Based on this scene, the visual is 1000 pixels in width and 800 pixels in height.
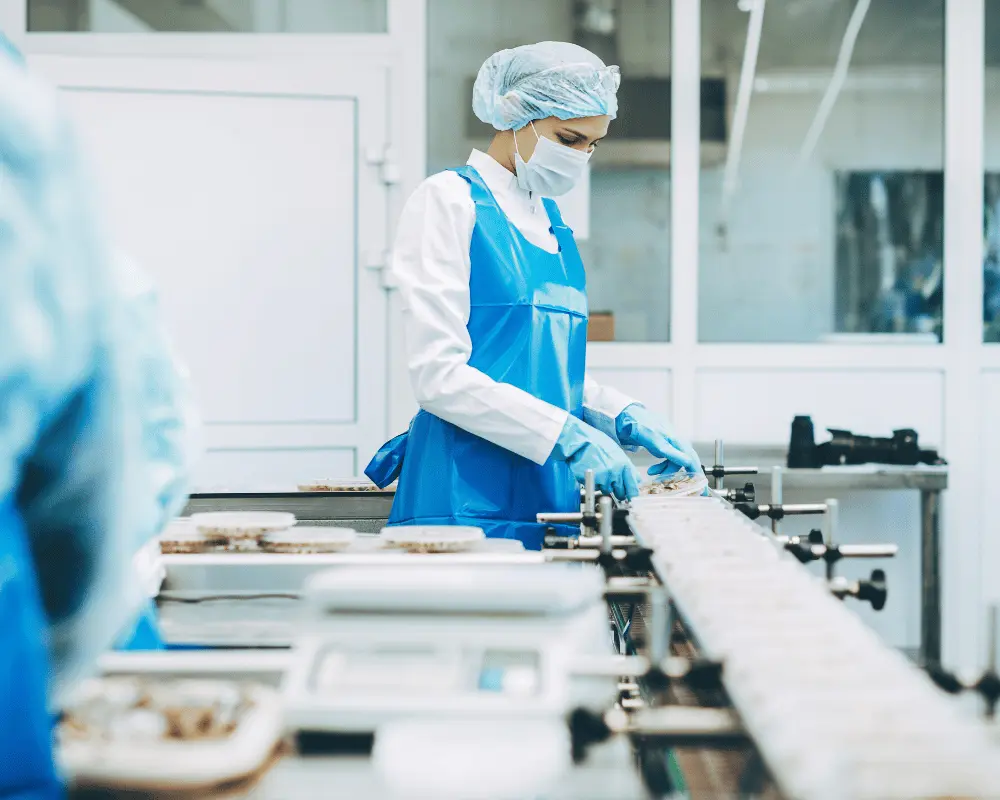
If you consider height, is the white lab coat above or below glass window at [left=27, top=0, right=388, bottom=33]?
below

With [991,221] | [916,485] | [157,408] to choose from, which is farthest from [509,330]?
[991,221]

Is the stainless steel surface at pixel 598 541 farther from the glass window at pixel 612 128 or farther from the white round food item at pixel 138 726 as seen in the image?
the glass window at pixel 612 128

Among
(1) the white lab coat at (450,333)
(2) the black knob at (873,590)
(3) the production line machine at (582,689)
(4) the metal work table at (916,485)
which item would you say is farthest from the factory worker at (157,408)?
(4) the metal work table at (916,485)

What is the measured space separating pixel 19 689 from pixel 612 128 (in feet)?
9.42

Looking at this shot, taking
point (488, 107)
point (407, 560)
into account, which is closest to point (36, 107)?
point (407, 560)

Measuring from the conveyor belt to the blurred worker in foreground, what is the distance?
0.42 metres

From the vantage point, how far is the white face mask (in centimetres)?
186

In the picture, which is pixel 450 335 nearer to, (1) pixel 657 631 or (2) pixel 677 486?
(2) pixel 677 486

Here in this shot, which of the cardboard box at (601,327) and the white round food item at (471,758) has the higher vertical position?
the cardboard box at (601,327)

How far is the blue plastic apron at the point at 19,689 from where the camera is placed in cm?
59

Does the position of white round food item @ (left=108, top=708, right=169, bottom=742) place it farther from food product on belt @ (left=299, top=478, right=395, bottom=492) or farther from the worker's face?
food product on belt @ (left=299, top=478, right=395, bottom=492)

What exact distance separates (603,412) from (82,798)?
143cm

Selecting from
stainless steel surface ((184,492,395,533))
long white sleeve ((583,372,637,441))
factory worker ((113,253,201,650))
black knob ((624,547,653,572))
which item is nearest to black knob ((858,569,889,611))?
black knob ((624,547,653,572))

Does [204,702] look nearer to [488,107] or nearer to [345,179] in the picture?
[488,107]
